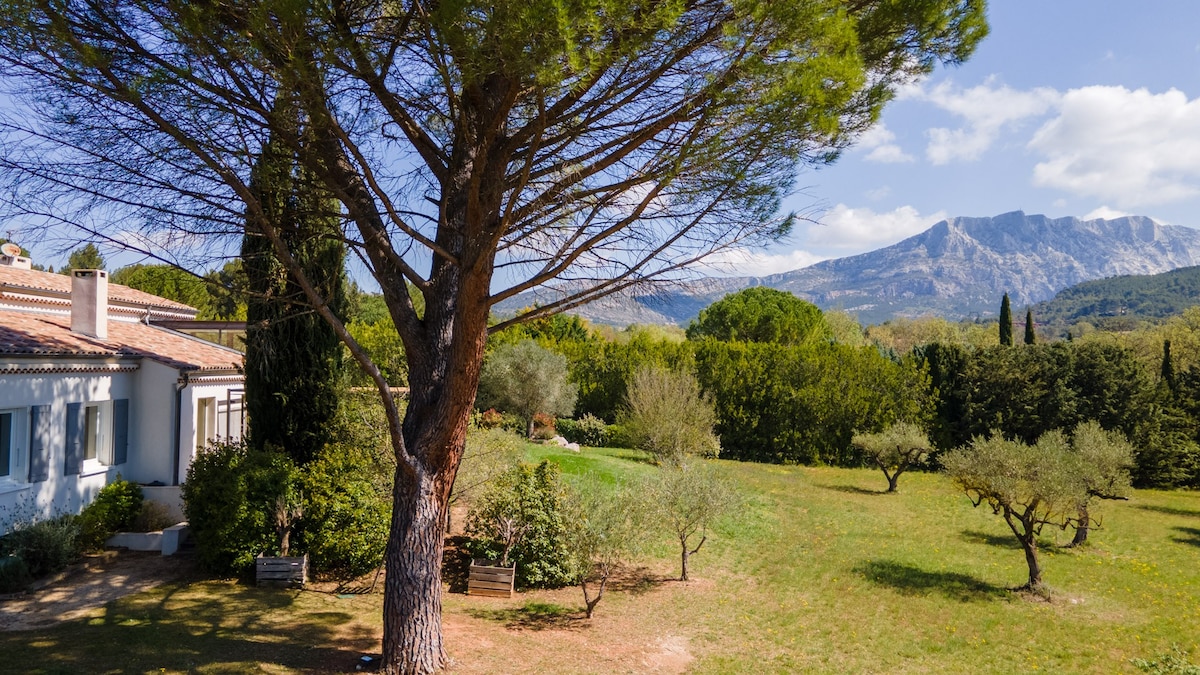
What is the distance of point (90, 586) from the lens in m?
8.02

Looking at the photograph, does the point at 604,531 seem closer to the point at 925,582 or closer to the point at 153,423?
the point at 925,582

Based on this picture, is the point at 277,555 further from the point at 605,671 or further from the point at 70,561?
the point at 605,671

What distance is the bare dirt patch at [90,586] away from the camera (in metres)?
7.03

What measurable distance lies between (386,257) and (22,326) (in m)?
6.90

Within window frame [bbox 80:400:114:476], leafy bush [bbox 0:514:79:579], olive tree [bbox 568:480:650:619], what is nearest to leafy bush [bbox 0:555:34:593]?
leafy bush [bbox 0:514:79:579]

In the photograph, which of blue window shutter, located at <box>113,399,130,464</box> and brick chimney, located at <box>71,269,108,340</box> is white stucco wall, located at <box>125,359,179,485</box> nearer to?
blue window shutter, located at <box>113,399,130,464</box>

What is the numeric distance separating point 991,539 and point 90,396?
16080 mm

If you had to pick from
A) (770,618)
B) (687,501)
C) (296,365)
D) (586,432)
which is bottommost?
(770,618)

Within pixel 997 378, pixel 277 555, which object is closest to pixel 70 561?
pixel 277 555

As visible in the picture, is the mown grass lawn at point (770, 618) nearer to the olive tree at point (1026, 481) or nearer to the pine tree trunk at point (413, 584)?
the pine tree trunk at point (413, 584)

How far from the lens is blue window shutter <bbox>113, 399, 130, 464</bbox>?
10.1 meters

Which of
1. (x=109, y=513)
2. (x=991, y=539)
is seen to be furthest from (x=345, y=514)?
(x=991, y=539)

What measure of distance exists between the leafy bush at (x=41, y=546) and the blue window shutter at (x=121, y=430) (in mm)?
1832

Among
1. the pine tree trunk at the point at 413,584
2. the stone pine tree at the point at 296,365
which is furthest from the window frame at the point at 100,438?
the pine tree trunk at the point at 413,584
